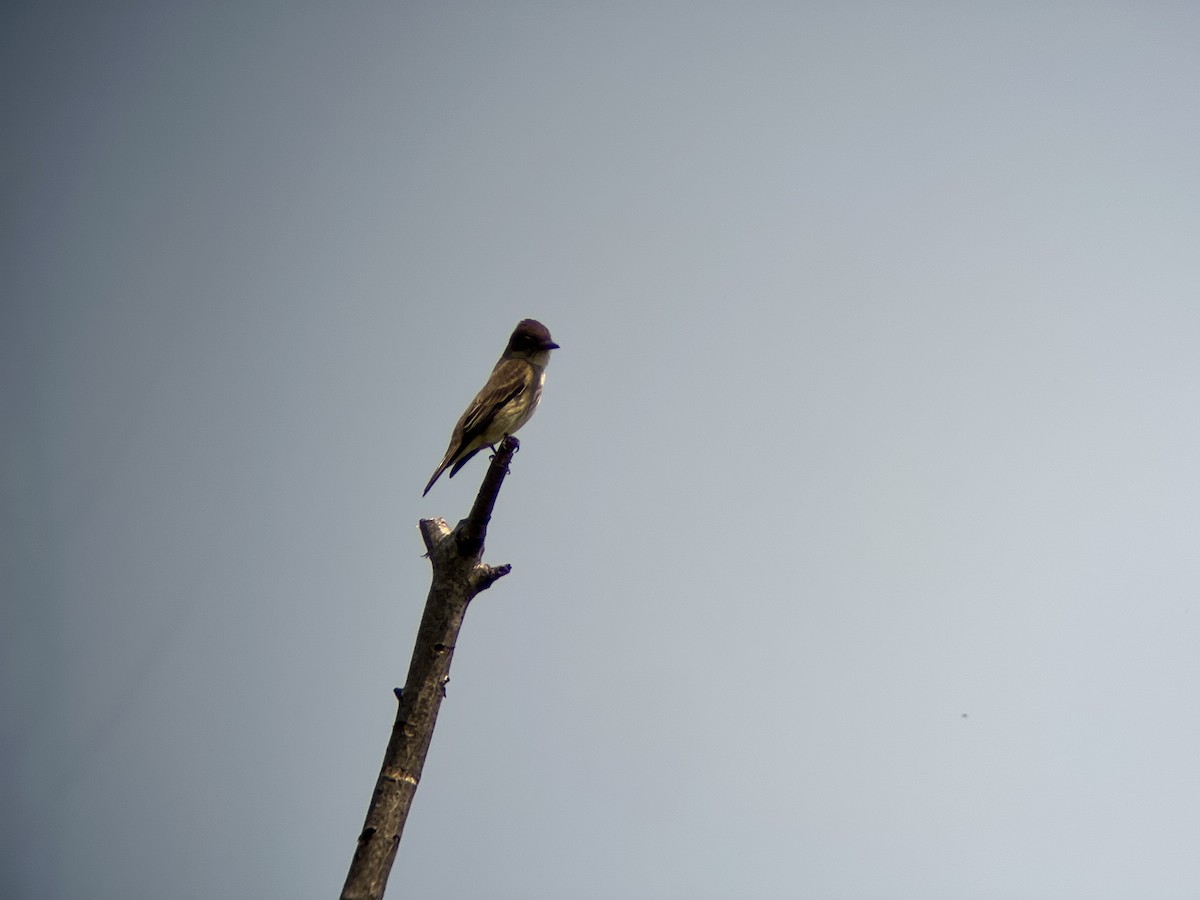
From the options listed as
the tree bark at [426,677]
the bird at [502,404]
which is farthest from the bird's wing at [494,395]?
the tree bark at [426,677]

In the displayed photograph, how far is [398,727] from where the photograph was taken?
15.7ft

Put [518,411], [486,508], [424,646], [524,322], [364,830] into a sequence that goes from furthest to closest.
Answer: [524,322] < [518,411] < [486,508] < [424,646] < [364,830]

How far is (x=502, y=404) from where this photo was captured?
29.8ft

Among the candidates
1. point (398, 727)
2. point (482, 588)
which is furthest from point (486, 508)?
point (398, 727)

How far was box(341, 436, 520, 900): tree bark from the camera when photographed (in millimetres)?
4473

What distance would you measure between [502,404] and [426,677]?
4421 millimetres

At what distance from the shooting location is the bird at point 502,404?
8.86m

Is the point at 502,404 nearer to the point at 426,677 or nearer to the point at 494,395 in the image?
the point at 494,395

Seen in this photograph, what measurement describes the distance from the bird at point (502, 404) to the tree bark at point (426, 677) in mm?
2927

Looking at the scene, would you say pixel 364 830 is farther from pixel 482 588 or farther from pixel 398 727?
pixel 482 588

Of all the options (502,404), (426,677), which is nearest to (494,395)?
(502,404)

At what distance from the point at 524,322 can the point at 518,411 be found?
1.48 m

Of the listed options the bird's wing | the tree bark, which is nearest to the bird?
the bird's wing

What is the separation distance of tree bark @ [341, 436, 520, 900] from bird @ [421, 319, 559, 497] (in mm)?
2927
